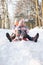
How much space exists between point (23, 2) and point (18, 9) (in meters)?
1.02

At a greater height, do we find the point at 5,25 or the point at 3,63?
the point at 3,63

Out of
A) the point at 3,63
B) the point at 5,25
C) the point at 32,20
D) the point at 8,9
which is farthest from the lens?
the point at 32,20

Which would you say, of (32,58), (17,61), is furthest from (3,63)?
(32,58)

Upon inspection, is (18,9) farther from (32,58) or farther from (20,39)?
(32,58)

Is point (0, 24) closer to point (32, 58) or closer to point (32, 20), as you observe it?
point (32, 20)

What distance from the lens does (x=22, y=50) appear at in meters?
3.39

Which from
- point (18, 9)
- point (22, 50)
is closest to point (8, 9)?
point (18, 9)

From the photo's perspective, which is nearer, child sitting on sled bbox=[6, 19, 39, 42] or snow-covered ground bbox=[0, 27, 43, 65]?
snow-covered ground bbox=[0, 27, 43, 65]

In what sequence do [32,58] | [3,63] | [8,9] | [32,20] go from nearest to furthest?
[3,63] → [32,58] → [8,9] → [32,20]

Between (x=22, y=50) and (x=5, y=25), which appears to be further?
(x=5, y=25)

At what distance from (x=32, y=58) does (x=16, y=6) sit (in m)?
10.3

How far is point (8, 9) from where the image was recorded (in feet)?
37.2

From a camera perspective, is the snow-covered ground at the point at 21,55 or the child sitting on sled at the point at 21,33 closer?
the snow-covered ground at the point at 21,55

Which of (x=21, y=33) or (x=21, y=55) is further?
(x=21, y=33)
